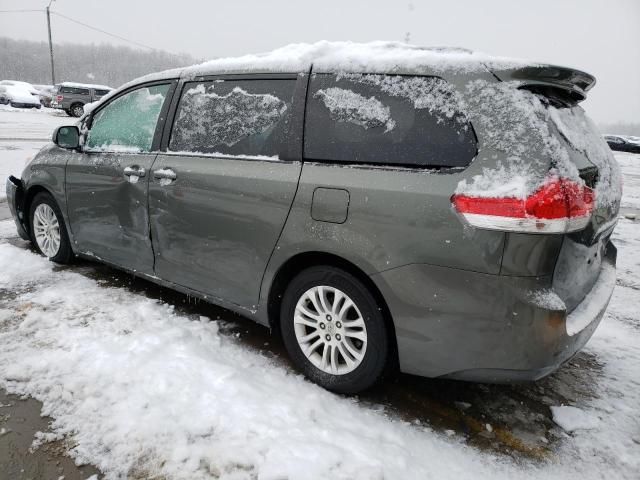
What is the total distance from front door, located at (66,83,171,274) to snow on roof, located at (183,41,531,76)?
2.55ft

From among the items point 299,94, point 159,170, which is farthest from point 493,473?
point 159,170

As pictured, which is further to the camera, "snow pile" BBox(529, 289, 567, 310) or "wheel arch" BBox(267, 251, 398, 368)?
"wheel arch" BBox(267, 251, 398, 368)

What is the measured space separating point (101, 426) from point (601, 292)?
2577 mm

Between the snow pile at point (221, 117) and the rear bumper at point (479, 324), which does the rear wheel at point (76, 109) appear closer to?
the snow pile at point (221, 117)

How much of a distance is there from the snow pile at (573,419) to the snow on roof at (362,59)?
1.78 metres

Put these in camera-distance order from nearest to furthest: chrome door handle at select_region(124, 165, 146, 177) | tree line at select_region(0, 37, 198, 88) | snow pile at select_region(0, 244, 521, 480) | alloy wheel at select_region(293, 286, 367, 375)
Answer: snow pile at select_region(0, 244, 521, 480) → alloy wheel at select_region(293, 286, 367, 375) → chrome door handle at select_region(124, 165, 146, 177) → tree line at select_region(0, 37, 198, 88)

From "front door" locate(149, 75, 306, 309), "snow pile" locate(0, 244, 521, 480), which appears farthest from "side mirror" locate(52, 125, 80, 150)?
"snow pile" locate(0, 244, 521, 480)

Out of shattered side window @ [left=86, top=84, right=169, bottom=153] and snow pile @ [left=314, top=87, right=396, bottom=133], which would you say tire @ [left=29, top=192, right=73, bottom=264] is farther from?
snow pile @ [left=314, top=87, right=396, bottom=133]

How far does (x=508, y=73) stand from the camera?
79.0 inches

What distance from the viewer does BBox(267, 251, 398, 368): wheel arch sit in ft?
7.56

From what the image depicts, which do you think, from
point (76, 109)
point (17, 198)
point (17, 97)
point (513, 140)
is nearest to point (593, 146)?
point (513, 140)

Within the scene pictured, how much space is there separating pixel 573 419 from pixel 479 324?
3.02 feet

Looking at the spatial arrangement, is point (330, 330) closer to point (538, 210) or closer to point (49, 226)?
point (538, 210)

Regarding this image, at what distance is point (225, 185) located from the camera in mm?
2781
